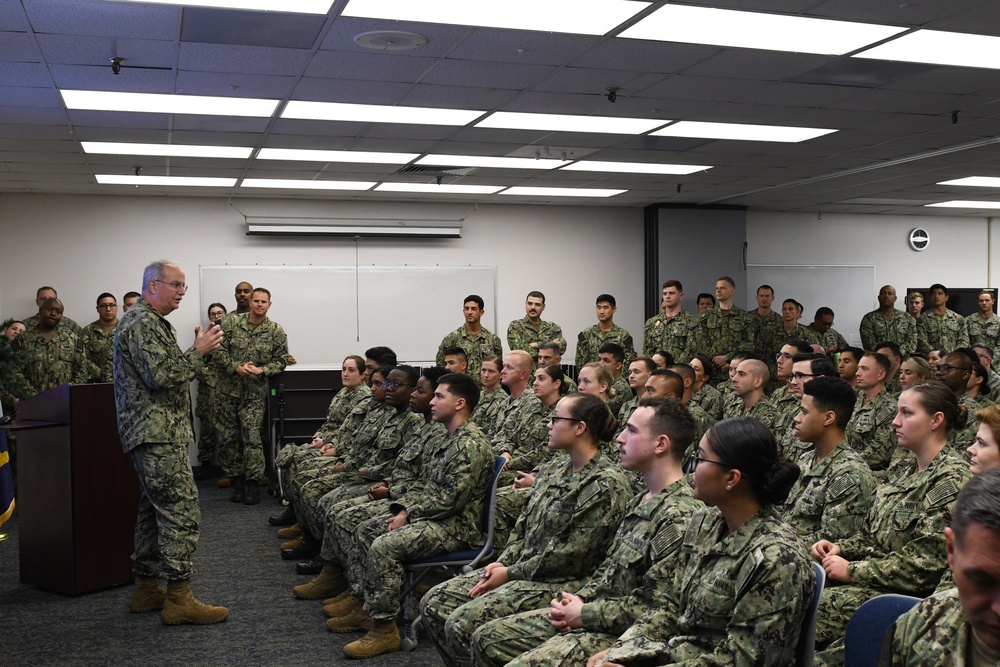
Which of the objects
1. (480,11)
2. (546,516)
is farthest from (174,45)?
(546,516)

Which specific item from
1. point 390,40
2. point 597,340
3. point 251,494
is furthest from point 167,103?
point 597,340

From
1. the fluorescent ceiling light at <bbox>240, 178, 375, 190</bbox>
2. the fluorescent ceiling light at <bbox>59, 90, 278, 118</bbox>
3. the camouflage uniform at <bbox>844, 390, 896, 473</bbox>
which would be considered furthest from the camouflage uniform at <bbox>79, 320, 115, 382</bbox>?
the camouflage uniform at <bbox>844, 390, 896, 473</bbox>

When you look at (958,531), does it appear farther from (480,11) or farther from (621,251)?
(621,251)

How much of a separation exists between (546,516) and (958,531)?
77.8 inches

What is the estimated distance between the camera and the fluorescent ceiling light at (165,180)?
→ 26.9 feet

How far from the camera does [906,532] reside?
291 centimetres

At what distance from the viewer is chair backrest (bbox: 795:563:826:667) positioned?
2.10 meters

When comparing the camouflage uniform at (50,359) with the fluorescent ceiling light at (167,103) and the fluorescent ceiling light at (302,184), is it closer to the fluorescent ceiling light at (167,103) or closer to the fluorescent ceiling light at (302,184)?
the fluorescent ceiling light at (302,184)

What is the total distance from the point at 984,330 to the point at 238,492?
8.67 meters

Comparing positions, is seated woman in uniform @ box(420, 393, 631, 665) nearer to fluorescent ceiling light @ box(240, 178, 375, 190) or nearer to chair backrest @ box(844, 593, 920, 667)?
chair backrest @ box(844, 593, 920, 667)

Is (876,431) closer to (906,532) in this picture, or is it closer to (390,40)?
(906,532)

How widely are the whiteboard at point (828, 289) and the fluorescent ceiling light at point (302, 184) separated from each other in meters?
5.53

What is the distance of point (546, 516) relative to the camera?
3.15 meters

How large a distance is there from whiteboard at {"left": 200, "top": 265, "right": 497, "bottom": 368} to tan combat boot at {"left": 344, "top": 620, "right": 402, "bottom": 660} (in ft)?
20.1
